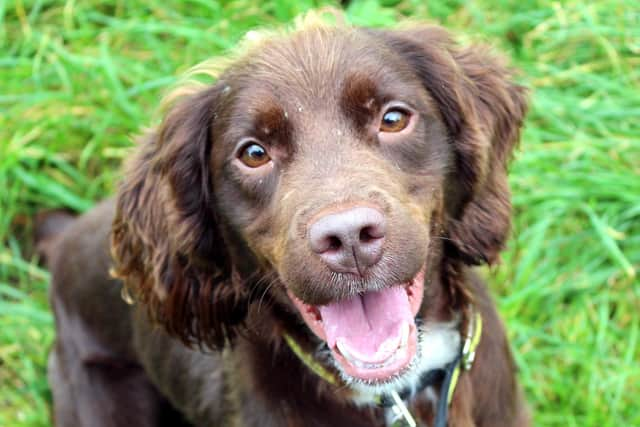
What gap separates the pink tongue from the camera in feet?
8.48

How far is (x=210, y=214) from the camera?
2871 millimetres

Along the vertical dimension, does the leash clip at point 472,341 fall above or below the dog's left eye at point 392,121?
below

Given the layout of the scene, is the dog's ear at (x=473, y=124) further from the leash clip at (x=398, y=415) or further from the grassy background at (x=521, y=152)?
the grassy background at (x=521, y=152)

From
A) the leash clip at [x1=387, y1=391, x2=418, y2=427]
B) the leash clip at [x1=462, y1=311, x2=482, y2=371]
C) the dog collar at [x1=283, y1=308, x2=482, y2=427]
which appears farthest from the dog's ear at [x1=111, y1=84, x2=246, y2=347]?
the leash clip at [x1=462, y1=311, x2=482, y2=371]

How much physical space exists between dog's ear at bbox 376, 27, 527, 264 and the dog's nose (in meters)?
0.52

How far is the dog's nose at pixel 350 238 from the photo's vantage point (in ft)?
7.46

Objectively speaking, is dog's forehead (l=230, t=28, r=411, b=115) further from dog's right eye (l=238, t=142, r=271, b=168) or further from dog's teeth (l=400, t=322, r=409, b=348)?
dog's teeth (l=400, t=322, r=409, b=348)

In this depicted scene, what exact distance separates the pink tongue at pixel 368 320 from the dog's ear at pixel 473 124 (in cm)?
34

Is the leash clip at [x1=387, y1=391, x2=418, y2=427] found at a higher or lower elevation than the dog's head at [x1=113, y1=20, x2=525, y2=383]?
lower

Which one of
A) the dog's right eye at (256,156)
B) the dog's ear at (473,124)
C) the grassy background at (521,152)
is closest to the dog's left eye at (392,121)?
the dog's ear at (473,124)

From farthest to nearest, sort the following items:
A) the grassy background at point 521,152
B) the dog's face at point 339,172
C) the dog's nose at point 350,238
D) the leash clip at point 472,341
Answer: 1. the grassy background at point 521,152
2. the leash clip at point 472,341
3. the dog's face at point 339,172
4. the dog's nose at point 350,238

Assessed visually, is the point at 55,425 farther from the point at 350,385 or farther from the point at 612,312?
the point at 612,312

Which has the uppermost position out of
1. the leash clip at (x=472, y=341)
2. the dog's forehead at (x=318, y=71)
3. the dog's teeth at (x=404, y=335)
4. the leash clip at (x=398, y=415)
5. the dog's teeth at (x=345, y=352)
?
the dog's forehead at (x=318, y=71)

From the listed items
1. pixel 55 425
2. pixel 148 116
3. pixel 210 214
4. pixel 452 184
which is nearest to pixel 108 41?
pixel 148 116
